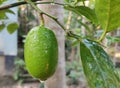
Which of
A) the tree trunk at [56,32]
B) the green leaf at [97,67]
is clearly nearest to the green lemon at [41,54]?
the green leaf at [97,67]

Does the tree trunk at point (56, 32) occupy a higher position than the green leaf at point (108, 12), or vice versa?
the green leaf at point (108, 12)

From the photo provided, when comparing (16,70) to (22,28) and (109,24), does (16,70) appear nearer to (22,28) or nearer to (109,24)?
(22,28)

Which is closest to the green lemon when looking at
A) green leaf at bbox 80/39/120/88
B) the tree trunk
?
green leaf at bbox 80/39/120/88

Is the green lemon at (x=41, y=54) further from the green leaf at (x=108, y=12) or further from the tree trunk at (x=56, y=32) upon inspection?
the tree trunk at (x=56, y=32)

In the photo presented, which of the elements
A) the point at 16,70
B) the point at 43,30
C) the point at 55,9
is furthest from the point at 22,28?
the point at 43,30

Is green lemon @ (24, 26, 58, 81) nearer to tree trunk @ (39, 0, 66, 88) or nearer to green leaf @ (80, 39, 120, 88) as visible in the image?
green leaf @ (80, 39, 120, 88)
